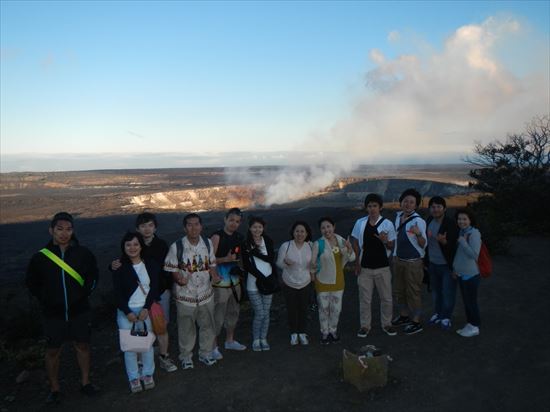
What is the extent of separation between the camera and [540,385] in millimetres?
4312

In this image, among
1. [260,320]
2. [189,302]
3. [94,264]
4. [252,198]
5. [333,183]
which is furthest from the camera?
[333,183]

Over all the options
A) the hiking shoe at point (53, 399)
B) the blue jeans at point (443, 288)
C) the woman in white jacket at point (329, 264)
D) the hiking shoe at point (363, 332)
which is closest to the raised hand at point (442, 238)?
the blue jeans at point (443, 288)

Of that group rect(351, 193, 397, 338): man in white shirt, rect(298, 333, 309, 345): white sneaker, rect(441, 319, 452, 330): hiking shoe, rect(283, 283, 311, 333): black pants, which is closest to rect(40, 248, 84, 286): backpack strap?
rect(283, 283, 311, 333): black pants

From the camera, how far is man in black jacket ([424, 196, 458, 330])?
17.9 feet

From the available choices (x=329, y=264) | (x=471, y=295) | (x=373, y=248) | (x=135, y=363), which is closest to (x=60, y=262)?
(x=135, y=363)

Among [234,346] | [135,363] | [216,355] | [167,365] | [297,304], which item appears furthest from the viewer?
[234,346]

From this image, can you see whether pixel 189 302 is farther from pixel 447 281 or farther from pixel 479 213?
pixel 479 213

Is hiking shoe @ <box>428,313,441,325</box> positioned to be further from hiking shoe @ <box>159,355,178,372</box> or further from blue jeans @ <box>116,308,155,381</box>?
blue jeans @ <box>116,308,155,381</box>

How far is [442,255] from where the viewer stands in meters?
5.59

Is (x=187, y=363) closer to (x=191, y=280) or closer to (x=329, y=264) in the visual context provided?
(x=191, y=280)

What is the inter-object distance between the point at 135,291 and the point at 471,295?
13.7ft

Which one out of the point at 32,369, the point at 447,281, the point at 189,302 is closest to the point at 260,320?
the point at 189,302

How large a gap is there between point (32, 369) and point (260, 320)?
308 cm

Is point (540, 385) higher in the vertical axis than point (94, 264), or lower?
lower
